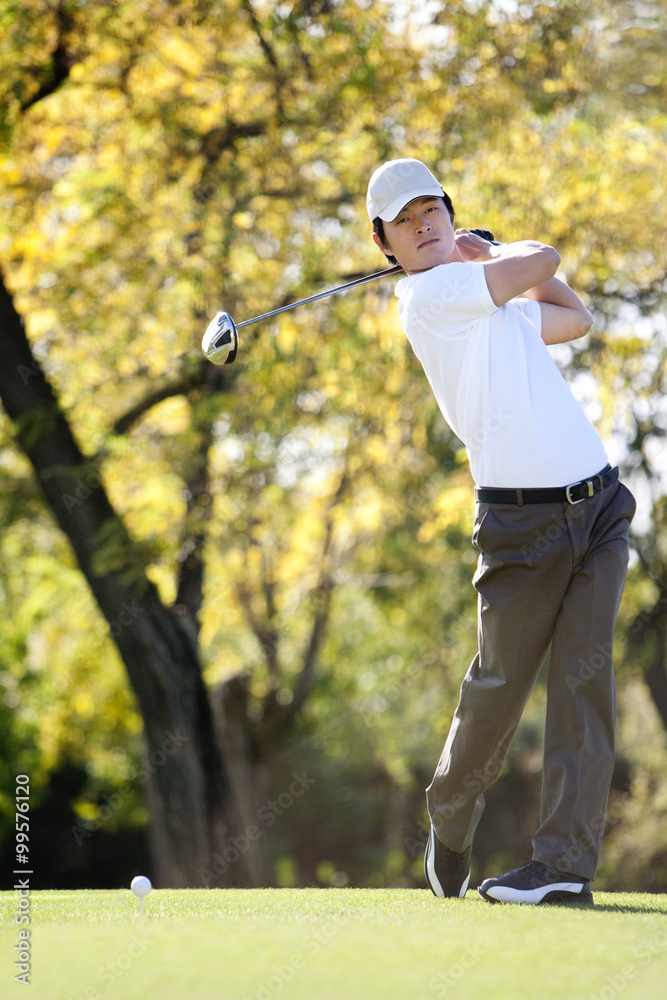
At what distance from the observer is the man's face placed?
312 cm

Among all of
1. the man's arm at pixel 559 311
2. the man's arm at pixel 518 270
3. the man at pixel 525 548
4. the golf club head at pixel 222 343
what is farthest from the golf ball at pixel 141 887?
the man's arm at pixel 559 311

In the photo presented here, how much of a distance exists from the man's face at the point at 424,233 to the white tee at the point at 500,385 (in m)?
0.12

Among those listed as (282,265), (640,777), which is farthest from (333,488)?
(640,777)

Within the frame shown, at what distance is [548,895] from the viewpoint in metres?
2.85

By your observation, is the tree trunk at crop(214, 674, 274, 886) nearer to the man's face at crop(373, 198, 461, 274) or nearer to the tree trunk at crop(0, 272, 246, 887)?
the tree trunk at crop(0, 272, 246, 887)

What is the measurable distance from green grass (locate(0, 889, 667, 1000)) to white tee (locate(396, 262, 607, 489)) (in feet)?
3.80

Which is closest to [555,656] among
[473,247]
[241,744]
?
[473,247]

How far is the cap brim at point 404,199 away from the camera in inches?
120

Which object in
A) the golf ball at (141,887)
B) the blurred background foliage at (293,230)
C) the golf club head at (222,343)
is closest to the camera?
the golf ball at (141,887)

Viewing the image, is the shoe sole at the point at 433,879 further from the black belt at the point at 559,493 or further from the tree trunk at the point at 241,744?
the tree trunk at the point at 241,744

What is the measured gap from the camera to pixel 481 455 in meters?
3.05

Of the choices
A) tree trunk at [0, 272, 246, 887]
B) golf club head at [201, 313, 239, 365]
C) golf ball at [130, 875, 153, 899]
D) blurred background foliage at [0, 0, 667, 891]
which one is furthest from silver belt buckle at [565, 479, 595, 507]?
tree trunk at [0, 272, 246, 887]

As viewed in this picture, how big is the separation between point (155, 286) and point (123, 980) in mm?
6832

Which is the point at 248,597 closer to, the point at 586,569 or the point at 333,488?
the point at 333,488
